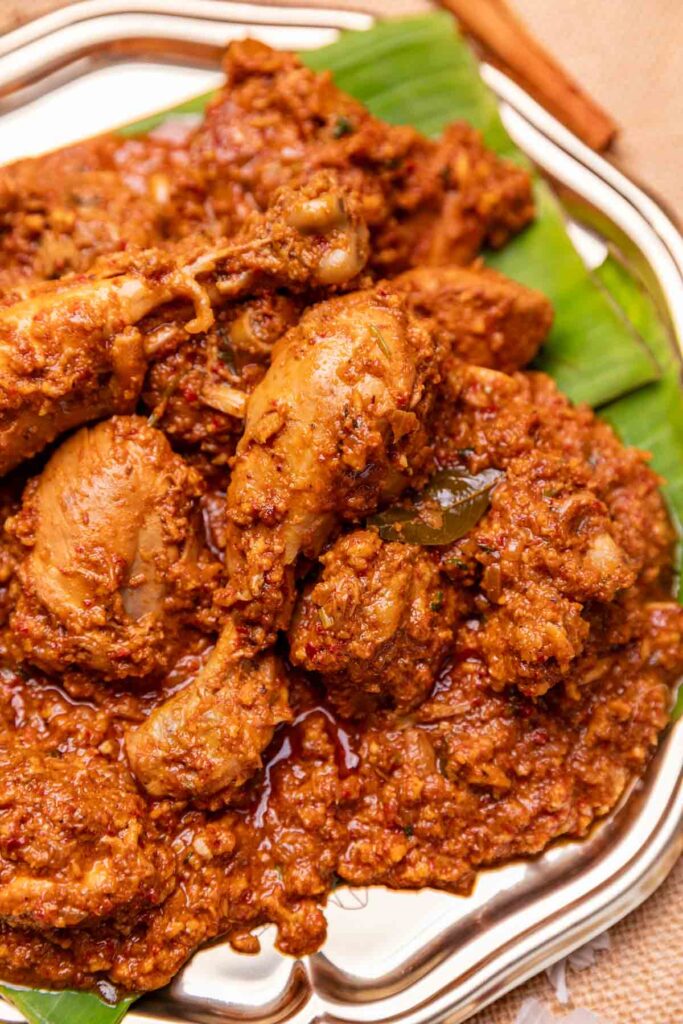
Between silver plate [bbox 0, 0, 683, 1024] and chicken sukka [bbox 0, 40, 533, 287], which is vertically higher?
chicken sukka [bbox 0, 40, 533, 287]

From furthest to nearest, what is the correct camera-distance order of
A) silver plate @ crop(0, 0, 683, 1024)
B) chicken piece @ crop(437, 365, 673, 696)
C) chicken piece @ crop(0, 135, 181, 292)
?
1. chicken piece @ crop(0, 135, 181, 292)
2. silver plate @ crop(0, 0, 683, 1024)
3. chicken piece @ crop(437, 365, 673, 696)

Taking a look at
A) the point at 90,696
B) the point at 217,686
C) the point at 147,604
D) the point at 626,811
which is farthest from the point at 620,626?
the point at 90,696

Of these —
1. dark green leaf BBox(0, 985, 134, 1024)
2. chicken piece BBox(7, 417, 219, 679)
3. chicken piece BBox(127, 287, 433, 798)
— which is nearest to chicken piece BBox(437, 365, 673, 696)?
chicken piece BBox(127, 287, 433, 798)

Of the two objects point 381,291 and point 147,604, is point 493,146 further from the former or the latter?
point 147,604

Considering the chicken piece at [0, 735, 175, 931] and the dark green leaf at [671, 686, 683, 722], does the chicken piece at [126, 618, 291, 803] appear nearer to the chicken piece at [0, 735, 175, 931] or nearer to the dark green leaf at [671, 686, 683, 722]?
the chicken piece at [0, 735, 175, 931]

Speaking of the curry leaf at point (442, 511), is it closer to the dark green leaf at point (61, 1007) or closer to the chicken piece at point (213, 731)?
the chicken piece at point (213, 731)

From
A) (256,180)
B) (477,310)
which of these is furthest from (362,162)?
(477,310)

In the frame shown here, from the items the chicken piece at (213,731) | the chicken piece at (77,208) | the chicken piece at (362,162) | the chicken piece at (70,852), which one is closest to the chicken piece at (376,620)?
the chicken piece at (213,731)

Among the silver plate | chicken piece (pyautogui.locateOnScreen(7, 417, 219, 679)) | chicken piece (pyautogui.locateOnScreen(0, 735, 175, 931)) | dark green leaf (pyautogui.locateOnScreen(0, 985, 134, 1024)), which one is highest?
chicken piece (pyautogui.locateOnScreen(7, 417, 219, 679))
